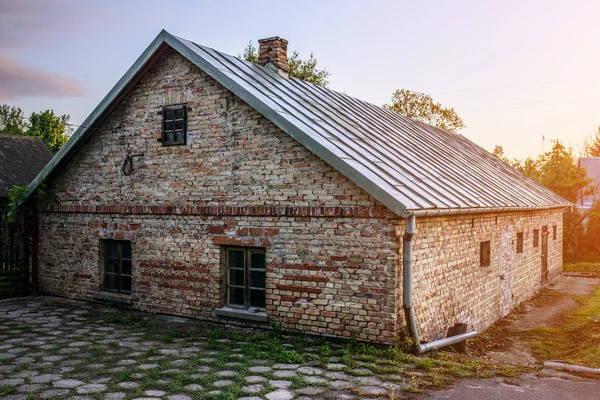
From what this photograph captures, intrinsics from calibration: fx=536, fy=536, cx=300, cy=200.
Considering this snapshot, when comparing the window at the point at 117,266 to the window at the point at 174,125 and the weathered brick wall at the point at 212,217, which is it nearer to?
the weathered brick wall at the point at 212,217

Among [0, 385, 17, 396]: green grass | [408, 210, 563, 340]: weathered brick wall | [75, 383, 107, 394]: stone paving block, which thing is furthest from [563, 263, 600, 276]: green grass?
[0, 385, 17, 396]: green grass

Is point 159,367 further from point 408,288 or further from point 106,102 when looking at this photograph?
Result: point 106,102

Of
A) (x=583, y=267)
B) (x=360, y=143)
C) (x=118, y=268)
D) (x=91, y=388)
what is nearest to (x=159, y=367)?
(x=91, y=388)

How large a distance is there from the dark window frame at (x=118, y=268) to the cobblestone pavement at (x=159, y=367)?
1.54 metres

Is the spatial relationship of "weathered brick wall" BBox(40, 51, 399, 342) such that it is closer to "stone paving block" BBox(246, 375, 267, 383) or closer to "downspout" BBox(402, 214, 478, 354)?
"downspout" BBox(402, 214, 478, 354)

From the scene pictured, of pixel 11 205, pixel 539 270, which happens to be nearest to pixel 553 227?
pixel 539 270

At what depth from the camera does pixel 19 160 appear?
78.0ft

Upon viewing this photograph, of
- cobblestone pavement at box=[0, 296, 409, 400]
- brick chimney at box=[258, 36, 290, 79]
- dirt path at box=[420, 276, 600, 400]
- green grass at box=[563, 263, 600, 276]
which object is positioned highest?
brick chimney at box=[258, 36, 290, 79]

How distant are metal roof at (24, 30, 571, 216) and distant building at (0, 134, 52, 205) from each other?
1124cm

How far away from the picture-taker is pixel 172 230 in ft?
33.7

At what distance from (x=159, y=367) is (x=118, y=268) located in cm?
488

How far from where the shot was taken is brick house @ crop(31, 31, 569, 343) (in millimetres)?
8141

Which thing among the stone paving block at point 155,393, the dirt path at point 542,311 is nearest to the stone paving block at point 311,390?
the stone paving block at point 155,393

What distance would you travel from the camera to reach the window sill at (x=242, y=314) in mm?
9037
